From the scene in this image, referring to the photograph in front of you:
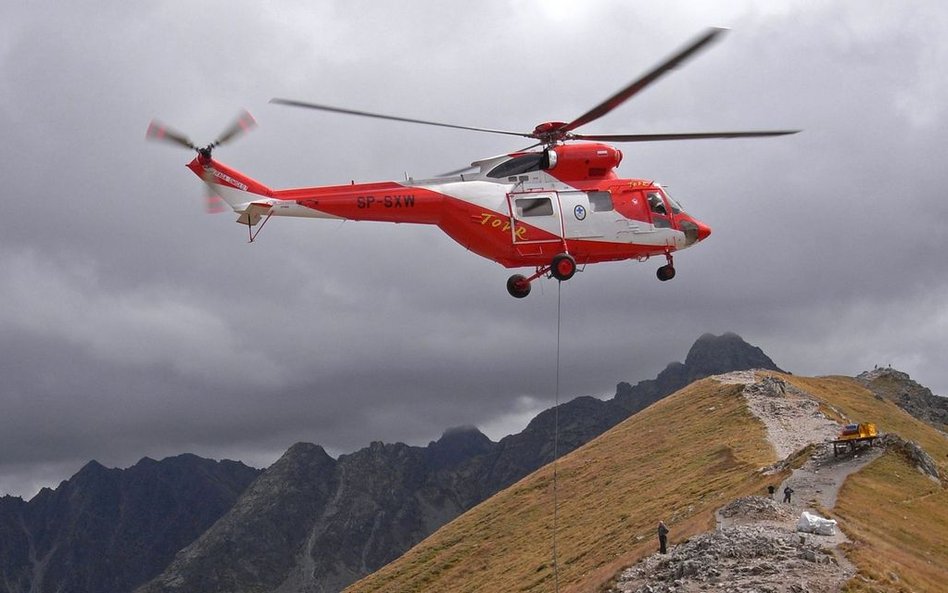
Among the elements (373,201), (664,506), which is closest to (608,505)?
(664,506)

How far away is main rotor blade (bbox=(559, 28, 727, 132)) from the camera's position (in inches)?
971

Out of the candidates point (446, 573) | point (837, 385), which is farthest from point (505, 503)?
point (837, 385)

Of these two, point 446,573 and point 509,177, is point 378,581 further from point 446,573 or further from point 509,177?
point 509,177

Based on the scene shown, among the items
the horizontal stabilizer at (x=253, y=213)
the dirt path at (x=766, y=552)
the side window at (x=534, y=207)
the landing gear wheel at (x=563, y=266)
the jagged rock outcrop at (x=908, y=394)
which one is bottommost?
the dirt path at (x=766, y=552)

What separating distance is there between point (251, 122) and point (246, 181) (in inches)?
107

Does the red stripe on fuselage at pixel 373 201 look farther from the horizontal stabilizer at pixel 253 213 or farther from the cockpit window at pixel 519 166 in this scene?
the cockpit window at pixel 519 166

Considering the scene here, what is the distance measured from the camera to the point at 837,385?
126688mm

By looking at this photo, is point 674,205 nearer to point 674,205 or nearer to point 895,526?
point 674,205

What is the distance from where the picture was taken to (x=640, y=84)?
27.6 m

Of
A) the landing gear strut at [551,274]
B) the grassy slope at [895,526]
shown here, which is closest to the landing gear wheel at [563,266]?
the landing gear strut at [551,274]

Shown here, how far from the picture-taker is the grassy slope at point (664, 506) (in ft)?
167

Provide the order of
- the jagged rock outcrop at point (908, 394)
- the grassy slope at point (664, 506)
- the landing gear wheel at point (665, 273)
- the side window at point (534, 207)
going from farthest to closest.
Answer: the jagged rock outcrop at point (908, 394) < the grassy slope at point (664, 506) < the landing gear wheel at point (665, 273) < the side window at point (534, 207)

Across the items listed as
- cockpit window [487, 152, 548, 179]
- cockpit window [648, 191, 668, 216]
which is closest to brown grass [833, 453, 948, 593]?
cockpit window [648, 191, 668, 216]

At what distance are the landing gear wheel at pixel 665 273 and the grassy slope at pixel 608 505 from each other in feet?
65.4
